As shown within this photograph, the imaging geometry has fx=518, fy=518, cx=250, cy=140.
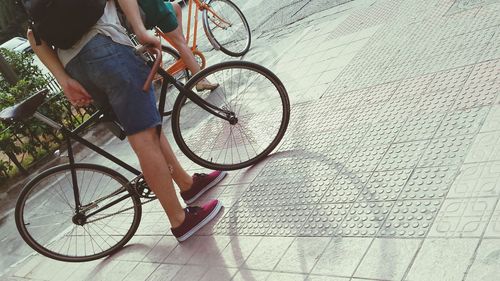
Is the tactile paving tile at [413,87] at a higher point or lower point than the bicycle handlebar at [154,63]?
lower

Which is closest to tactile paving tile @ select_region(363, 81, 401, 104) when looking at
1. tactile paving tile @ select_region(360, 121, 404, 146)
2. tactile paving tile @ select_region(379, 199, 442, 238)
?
tactile paving tile @ select_region(360, 121, 404, 146)

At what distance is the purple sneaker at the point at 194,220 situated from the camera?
12.4 ft

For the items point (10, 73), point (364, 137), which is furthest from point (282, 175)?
point (10, 73)

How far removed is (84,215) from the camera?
403cm

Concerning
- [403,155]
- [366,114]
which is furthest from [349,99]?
[403,155]

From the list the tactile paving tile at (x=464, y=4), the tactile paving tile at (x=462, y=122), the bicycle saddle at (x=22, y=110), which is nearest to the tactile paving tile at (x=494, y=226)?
the tactile paving tile at (x=462, y=122)

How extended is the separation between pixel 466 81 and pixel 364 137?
2.99ft

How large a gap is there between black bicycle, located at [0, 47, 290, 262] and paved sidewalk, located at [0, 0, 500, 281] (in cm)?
17

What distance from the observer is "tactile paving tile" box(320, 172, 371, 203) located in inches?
133

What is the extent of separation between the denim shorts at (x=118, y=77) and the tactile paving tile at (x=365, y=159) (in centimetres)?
141

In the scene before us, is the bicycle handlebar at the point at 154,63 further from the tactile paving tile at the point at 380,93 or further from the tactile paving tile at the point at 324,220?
the tactile paving tile at the point at 380,93

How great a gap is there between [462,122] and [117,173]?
8.28ft

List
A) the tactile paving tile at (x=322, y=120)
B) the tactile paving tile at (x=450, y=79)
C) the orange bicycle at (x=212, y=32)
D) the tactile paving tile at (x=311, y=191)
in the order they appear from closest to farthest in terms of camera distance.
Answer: the tactile paving tile at (x=311, y=191) → the tactile paving tile at (x=450, y=79) → the tactile paving tile at (x=322, y=120) → the orange bicycle at (x=212, y=32)

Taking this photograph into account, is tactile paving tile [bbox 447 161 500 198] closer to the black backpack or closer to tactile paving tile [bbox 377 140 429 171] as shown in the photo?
tactile paving tile [bbox 377 140 429 171]
